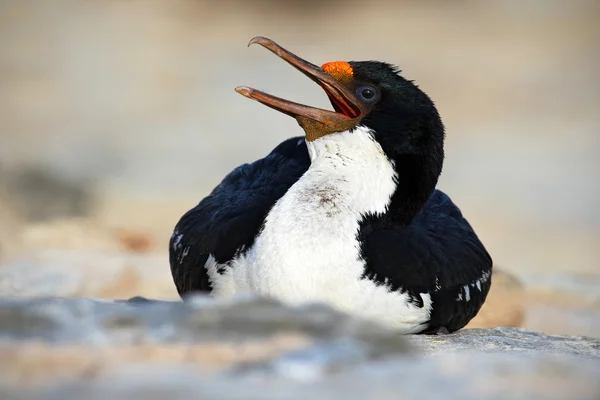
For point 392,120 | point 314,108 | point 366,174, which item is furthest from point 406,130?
point 314,108

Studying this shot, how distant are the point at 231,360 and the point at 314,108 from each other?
240cm

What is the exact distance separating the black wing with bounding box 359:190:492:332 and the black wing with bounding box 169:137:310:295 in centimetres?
58

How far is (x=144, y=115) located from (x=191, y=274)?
9.14 meters

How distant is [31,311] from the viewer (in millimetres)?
3477

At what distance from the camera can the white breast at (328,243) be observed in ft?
16.1

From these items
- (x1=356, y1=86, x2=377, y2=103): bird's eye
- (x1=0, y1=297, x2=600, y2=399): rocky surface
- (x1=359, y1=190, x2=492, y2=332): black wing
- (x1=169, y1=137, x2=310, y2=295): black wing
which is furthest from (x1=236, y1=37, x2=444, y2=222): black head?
(x1=0, y1=297, x2=600, y2=399): rocky surface

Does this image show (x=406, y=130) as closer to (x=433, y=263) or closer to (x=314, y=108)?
(x=314, y=108)

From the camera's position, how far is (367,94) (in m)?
5.47

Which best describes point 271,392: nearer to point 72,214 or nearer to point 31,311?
point 31,311

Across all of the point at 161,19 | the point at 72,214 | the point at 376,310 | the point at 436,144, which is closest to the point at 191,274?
the point at 376,310

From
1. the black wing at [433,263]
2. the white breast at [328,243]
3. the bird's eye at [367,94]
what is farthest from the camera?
the bird's eye at [367,94]

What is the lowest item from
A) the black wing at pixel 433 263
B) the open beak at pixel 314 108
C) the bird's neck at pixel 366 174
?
the black wing at pixel 433 263

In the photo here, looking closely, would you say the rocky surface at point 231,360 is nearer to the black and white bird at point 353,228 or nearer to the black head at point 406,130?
the black and white bird at point 353,228

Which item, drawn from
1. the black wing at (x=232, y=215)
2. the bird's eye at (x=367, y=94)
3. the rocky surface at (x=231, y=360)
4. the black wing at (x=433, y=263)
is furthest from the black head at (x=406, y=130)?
the rocky surface at (x=231, y=360)
